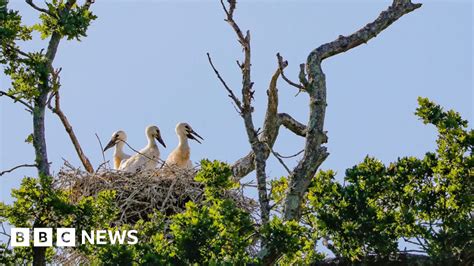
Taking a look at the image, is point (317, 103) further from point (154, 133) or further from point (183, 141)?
point (154, 133)

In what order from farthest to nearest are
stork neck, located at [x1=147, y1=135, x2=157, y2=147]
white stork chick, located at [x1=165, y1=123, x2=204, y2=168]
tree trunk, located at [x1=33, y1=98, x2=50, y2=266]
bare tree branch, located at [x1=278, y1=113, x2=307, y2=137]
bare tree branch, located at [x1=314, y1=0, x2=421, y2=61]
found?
1. stork neck, located at [x1=147, y1=135, x2=157, y2=147]
2. white stork chick, located at [x1=165, y1=123, x2=204, y2=168]
3. bare tree branch, located at [x1=278, y1=113, x2=307, y2=137]
4. tree trunk, located at [x1=33, y1=98, x2=50, y2=266]
5. bare tree branch, located at [x1=314, y1=0, x2=421, y2=61]

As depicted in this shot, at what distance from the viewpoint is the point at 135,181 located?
689 inches

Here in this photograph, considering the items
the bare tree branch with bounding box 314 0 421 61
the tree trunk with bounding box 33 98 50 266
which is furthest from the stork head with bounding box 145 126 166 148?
the bare tree branch with bounding box 314 0 421 61

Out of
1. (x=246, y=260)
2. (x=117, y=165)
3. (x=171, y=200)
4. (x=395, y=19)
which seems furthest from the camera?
(x=117, y=165)

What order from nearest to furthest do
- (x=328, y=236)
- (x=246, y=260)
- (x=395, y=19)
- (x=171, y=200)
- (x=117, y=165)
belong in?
1. (x=246, y=260)
2. (x=328, y=236)
3. (x=395, y=19)
4. (x=171, y=200)
5. (x=117, y=165)

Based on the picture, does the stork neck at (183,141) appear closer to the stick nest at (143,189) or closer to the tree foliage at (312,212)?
the stick nest at (143,189)

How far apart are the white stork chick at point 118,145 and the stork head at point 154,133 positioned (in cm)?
36

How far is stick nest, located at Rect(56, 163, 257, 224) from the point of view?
56.2 ft

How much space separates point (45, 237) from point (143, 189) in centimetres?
362

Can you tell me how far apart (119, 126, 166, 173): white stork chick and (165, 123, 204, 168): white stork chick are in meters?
0.19

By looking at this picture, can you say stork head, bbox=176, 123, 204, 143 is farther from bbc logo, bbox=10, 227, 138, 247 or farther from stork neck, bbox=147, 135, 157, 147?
bbc logo, bbox=10, 227, 138, 247

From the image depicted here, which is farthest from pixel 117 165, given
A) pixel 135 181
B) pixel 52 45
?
pixel 52 45

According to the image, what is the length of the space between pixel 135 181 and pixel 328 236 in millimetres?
3987

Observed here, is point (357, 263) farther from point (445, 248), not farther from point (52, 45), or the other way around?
point (52, 45)
